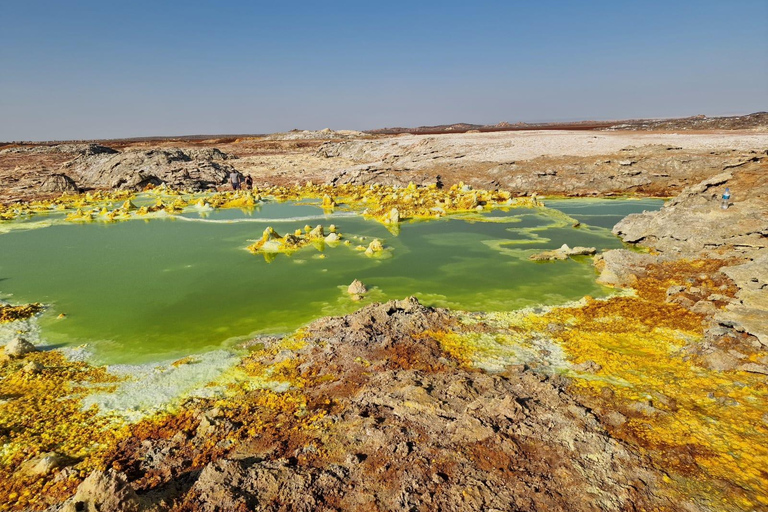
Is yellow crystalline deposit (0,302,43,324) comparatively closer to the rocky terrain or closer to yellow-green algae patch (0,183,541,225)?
yellow-green algae patch (0,183,541,225)

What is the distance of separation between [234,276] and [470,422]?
7.68 m

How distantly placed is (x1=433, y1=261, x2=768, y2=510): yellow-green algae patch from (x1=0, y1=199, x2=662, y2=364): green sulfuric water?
43.9 inches

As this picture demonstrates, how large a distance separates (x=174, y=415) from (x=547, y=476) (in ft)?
13.7

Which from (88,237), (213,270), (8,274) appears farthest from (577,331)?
(88,237)

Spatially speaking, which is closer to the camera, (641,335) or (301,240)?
(641,335)

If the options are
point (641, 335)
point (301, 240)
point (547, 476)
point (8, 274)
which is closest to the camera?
point (547, 476)

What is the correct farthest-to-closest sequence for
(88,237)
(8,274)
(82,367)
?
(88,237) < (8,274) < (82,367)

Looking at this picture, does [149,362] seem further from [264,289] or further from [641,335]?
[641,335]

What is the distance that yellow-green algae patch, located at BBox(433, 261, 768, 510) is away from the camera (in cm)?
406

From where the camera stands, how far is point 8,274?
1073cm

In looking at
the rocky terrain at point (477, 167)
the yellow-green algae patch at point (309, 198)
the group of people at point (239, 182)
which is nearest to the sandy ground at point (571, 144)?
the rocky terrain at point (477, 167)

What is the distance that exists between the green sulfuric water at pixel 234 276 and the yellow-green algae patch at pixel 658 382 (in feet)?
3.66

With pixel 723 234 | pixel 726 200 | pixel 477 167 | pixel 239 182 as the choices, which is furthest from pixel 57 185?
pixel 726 200

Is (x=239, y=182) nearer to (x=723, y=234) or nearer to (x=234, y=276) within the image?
(x=234, y=276)
